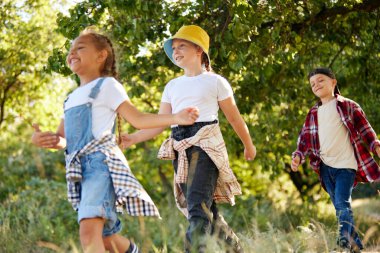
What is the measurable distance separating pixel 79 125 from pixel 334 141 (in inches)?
94.0

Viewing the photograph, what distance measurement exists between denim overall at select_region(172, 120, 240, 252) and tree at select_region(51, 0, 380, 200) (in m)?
1.23

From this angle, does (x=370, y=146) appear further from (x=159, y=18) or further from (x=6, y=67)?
(x=6, y=67)

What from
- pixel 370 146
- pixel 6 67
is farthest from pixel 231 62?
pixel 6 67

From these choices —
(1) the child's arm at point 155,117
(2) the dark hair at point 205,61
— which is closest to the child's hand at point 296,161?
(2) the dark hair at point 205,61

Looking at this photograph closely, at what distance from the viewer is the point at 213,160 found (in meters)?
4.77

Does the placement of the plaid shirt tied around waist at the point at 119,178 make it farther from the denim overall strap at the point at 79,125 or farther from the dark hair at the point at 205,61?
the dark hair at the point at 205,61

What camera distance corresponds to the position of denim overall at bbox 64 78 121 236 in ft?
13.1

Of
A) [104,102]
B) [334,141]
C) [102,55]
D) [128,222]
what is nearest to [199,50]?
[102,55]

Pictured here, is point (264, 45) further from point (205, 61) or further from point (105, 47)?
point (105, 47)

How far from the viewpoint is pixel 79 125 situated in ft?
13.8

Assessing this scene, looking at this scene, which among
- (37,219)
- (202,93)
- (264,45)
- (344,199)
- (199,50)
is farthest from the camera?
(37,219)

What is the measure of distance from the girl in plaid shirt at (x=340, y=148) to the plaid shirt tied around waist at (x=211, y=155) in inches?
34.5

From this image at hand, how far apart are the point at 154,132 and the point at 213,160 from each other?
57 centimetres

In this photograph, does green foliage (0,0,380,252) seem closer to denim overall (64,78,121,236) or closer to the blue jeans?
the blue jeans
